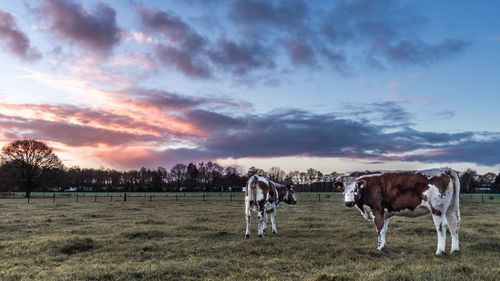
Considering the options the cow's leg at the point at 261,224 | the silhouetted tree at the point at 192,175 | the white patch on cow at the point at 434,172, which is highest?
the silhouetted tree at the point at 192,175

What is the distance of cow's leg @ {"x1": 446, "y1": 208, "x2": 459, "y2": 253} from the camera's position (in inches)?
543

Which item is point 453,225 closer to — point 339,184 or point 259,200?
point 339,184

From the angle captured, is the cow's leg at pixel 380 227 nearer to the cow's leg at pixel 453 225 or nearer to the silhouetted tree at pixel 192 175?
the cow's leg at pixel 453 225

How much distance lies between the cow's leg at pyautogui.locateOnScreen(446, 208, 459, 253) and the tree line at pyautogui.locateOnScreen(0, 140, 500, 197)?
5222cm

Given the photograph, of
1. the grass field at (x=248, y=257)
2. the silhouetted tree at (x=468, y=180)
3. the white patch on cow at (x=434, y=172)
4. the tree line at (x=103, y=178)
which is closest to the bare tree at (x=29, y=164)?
the tree line at (x=103, y=178)

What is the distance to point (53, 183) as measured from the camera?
96938 mm

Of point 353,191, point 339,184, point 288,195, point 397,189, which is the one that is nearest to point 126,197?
point 288,195

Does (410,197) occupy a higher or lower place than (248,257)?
higher

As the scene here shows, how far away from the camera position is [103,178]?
196750 mm

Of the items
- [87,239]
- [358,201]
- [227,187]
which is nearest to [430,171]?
[358,201]

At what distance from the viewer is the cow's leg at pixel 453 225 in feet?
45.3

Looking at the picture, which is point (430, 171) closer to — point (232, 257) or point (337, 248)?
point (337, 248)

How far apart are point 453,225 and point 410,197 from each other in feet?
5.12

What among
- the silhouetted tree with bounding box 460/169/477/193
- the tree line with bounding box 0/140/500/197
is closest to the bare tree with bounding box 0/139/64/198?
the tree line with bounding box 0/140/500/197
